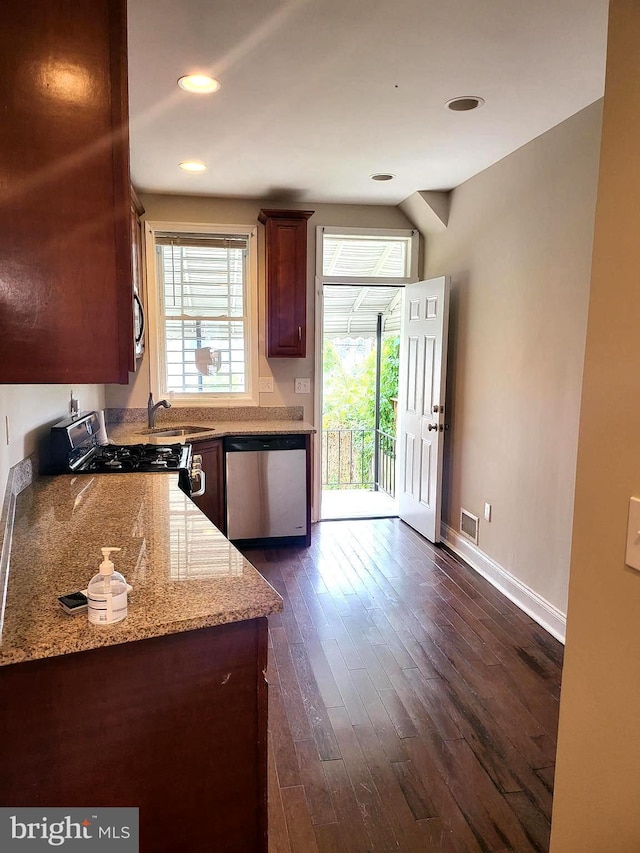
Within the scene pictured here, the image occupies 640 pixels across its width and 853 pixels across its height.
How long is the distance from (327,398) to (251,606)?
5.78 meters

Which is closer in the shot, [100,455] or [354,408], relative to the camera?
[100,455]

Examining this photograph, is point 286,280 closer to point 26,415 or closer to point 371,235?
point 371,235

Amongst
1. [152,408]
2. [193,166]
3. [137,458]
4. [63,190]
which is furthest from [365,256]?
[63,190]

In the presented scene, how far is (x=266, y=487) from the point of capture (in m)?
4.09

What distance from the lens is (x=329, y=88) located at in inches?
97.0

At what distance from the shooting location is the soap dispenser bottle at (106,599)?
1.15 meters

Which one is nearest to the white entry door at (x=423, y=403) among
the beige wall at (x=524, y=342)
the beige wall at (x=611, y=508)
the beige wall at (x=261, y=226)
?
the beige wall at (x=524, y=342)

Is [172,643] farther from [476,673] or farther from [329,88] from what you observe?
[329,88]

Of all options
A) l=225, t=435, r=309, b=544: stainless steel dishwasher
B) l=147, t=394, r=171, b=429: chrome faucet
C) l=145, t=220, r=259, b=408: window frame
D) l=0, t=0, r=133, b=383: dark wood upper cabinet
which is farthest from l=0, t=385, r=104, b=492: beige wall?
l=145, t=220, r=259, b=408: window frame

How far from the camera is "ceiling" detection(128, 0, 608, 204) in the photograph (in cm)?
192

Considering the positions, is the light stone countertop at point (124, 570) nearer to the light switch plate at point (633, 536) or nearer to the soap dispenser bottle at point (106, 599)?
the soap dispenser bottle at point (106, 599)

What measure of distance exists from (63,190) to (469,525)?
3460mm

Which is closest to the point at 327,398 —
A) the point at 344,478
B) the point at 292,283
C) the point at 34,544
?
the point at 344,478

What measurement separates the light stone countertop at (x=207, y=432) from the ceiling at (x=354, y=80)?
1728mm
